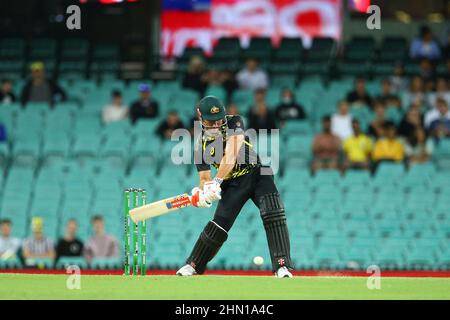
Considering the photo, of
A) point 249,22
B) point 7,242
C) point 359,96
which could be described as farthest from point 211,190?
→ point 249,22

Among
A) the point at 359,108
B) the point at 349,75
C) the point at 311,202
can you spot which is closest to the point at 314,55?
the point at 349,75

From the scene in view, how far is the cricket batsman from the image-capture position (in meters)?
11.3

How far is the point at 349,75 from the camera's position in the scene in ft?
71.7

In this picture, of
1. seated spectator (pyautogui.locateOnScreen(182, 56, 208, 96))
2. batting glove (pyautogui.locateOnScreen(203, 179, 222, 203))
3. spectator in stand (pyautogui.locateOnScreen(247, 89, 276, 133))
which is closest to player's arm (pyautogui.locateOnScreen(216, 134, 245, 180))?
batting glove (pyautogui.locateOnScreen(203, 179, 222, 203))

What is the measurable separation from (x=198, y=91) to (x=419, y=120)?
13.8 feet

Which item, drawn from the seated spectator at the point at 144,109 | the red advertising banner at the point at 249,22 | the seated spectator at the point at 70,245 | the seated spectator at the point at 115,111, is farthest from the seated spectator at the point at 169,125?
the red advertising banner at the point at 249,22

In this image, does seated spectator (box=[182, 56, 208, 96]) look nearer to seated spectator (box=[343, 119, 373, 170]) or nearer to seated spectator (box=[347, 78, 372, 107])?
seated spectator (box=[347, 78, 372, 107])

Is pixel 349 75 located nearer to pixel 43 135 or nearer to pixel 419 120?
pixel 419 120

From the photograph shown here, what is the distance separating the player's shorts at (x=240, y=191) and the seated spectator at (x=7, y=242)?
5852 mm

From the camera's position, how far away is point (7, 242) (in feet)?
54.4

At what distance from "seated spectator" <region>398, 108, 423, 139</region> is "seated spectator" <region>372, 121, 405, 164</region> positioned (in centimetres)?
51

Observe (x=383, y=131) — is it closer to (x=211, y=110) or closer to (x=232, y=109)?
(x=232, y=109)

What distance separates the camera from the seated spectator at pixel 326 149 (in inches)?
719

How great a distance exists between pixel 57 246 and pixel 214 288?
6.99 meters
